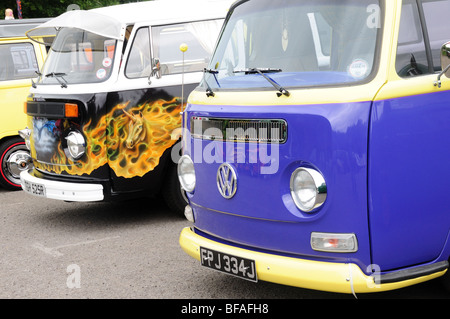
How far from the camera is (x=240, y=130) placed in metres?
4.12

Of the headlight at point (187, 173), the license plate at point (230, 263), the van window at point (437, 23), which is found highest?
the van window at point (437, 23)

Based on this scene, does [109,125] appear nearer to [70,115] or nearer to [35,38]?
[70,115]

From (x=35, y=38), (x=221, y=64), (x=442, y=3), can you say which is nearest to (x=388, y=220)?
(x=442, y=3)

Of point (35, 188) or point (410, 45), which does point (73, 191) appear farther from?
point (410, 45)

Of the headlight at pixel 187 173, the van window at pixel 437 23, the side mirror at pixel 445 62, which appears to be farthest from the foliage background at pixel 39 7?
the side mirror at pixel 445 62

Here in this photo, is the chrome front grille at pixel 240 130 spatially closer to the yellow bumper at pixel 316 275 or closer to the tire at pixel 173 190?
the yellow bumper at pixel 316 275

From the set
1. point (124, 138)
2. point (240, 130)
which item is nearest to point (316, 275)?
point (240, 130)

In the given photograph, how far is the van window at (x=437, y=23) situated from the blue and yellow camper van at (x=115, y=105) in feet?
10.00

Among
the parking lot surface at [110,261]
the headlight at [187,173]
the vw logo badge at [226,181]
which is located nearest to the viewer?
the vw logo badge at [226,181]

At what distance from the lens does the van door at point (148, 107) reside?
6730mm

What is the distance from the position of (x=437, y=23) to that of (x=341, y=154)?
114cm

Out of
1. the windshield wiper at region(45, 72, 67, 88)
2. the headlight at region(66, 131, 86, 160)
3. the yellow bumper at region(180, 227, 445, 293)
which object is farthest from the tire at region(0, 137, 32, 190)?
the yellow bumper at region(180, 227, 445, 293)

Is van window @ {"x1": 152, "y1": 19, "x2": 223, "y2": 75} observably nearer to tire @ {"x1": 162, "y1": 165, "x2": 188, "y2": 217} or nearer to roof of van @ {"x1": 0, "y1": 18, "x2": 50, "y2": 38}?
tire @ {"x1": 162, "y1": 165, "x2": 188, "y2": 217}
